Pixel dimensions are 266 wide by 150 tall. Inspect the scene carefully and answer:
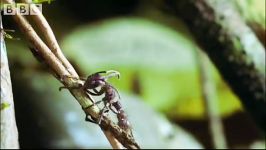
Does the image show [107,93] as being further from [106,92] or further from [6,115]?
[6,115]

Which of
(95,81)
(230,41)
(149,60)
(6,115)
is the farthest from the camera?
(149,60)

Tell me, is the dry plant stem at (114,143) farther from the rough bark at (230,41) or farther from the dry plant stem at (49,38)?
the rough bark at (230,41)

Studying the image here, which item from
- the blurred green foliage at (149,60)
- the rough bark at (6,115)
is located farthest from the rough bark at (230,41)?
the blurred green foliage at (149,60)

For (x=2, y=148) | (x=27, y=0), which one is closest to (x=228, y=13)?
(x=27, y=0)

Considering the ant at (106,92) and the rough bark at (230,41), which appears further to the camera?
the rough bark at (230,41)

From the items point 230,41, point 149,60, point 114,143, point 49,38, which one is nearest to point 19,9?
point 49,38

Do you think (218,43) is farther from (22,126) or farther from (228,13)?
(22,126)

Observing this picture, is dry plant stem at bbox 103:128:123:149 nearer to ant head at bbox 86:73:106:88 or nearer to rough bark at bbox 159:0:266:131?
ant head at bbox 86:73:106:88

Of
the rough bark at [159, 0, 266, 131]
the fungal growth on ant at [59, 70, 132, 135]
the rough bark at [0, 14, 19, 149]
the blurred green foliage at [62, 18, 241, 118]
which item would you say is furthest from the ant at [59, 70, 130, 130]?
the blurred green foliage at [62, 18, 241, 118]
